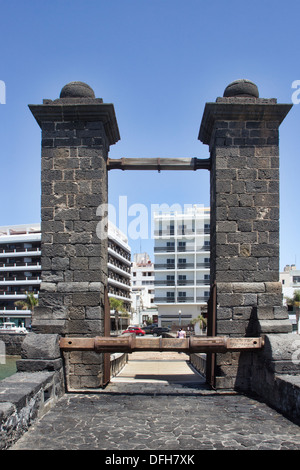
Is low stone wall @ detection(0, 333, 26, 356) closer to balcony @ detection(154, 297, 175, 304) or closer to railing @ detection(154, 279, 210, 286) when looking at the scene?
balcony @ detection(154, 297, 175, 304)

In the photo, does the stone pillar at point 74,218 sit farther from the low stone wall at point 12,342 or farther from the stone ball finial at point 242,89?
the low stone wall at point 12,342

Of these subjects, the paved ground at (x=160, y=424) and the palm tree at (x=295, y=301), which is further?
the palm tree at (x=295, y=301)

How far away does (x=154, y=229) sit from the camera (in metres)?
50.7

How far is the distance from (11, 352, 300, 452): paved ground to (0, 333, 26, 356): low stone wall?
26.5m

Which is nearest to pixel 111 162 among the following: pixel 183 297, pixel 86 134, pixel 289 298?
pixel 86 134

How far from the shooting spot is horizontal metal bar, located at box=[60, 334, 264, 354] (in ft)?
21.0

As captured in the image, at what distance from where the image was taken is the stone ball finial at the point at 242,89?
307 inches

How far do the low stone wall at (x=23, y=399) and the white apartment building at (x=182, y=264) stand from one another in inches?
1685

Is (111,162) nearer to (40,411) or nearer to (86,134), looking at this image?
(86,134)

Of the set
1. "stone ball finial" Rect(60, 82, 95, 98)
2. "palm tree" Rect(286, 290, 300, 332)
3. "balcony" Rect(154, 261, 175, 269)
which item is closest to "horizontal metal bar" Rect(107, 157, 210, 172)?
"stone ball finial" Rect(60, 82, 95, 98)

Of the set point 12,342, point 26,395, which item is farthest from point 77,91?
point 12,342

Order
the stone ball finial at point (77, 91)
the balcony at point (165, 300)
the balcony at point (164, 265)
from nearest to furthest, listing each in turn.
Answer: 1. the stone ball finial at point (77, 91)
2. the balcony at point (165, 300)
3. the balcony at point (164, 265)

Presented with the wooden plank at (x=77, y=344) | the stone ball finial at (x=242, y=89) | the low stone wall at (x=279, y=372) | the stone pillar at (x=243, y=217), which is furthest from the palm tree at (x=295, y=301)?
the wooden plank at (x=77, y=344)

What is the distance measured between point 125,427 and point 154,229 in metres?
45.7
